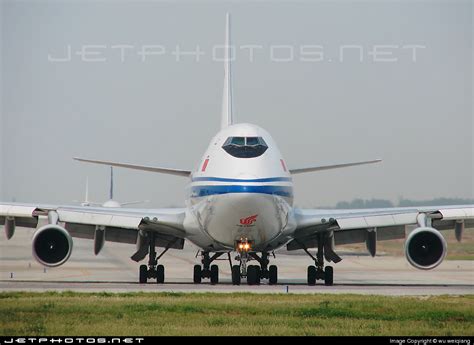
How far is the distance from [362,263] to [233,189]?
23.4m

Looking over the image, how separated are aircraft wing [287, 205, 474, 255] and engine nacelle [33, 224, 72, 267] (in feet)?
23.1

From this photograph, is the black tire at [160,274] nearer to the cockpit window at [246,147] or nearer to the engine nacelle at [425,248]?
the cockpit window at [246,147]

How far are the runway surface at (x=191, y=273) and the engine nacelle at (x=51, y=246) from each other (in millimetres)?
768

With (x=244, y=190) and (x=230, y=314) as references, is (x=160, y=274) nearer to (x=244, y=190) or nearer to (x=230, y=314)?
(x=244, y=190)

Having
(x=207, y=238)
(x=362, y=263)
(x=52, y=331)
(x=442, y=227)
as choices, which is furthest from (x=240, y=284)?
(x=362, y=263)

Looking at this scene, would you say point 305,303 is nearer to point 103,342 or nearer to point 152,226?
point 103,342

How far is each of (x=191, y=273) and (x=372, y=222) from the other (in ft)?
35.7

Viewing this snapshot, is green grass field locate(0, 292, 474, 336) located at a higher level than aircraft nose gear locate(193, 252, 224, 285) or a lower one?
lower

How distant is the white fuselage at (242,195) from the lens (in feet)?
94.8

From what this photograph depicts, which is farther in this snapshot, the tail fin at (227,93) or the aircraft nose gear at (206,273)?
the tail fin at (227,93)

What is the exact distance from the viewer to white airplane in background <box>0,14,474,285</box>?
96.3 feet

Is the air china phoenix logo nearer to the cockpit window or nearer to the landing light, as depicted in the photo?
the landing light

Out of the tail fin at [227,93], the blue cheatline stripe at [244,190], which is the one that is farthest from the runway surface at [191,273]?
the tail fin at [227,93]

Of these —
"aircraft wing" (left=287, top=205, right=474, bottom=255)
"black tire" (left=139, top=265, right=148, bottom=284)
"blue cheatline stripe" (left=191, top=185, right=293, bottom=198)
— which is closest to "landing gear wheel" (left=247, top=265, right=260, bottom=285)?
"aircraft wing" (left=287, top=205, right=474, bottom=255)
